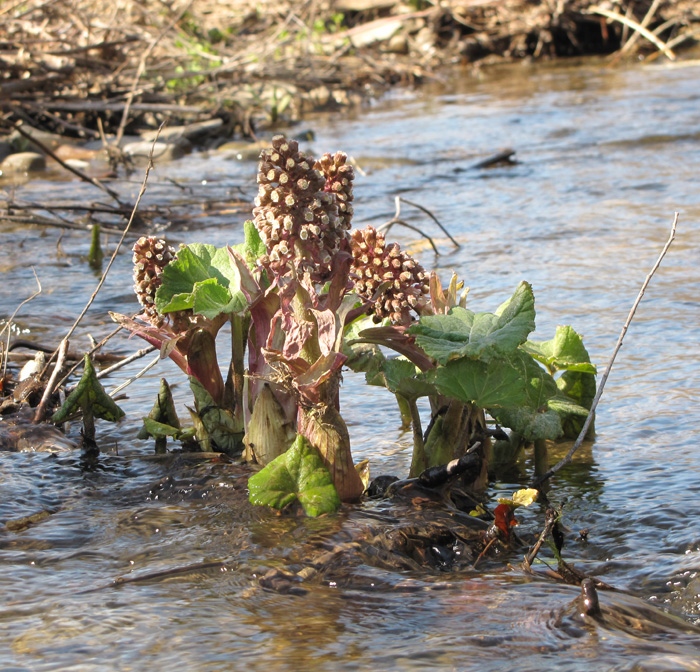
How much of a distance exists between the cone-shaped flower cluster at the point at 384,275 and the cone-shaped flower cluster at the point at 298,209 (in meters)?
0.12

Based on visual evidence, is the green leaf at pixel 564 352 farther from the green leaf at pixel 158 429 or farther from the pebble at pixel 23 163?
the pebble at pixel 23 163

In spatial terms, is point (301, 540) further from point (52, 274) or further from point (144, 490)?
point (52, 274)

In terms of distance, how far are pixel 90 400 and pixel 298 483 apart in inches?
28.6

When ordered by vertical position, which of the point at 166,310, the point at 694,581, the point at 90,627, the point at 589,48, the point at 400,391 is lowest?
the point at 694,581

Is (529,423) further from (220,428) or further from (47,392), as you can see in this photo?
(47,392)

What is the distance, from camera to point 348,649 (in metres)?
1.56

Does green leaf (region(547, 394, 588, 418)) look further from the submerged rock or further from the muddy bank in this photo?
the muddy bank

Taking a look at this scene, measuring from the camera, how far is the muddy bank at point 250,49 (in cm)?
904

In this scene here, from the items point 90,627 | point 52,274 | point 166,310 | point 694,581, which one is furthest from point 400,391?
point 52,274

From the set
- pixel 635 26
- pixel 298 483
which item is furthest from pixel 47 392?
pixel 635 26

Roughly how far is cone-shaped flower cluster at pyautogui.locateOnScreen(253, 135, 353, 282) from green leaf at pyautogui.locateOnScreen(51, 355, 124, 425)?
0.69m

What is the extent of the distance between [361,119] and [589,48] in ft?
22.2

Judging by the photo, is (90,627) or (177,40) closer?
(90,627)

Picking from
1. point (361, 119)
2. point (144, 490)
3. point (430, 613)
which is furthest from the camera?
point (361, 119)
